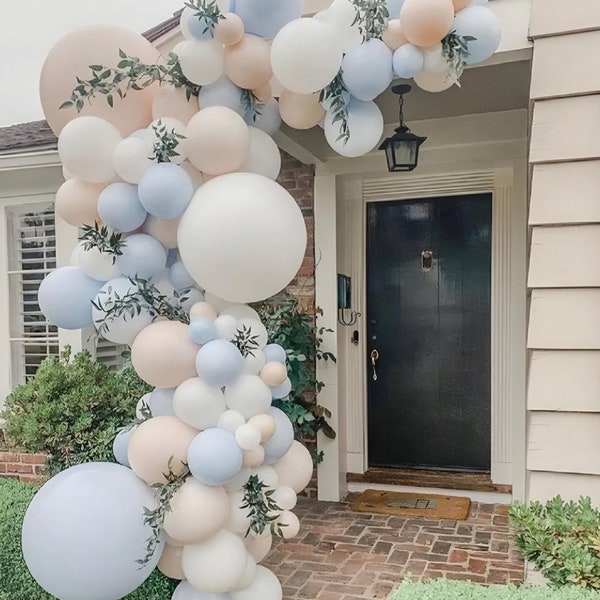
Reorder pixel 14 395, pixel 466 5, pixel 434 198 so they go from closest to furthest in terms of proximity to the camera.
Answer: pixel 466 5
pixel 14 395
pixel 434 198

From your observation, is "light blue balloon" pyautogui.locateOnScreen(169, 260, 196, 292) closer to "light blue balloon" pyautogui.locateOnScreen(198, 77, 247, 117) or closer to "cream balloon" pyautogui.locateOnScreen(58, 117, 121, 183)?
"cream balloon" pyautogui.locateOnScreen(58, 117, 121, 183)

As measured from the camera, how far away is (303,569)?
10.6 feet

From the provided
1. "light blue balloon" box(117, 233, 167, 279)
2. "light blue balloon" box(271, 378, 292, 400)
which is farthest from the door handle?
"light blue balloon" box(117, 233, 167, 279)

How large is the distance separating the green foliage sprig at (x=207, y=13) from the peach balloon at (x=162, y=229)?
66cm

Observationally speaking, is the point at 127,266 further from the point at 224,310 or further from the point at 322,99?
the point at 322,99

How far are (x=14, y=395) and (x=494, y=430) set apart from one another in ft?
10.6

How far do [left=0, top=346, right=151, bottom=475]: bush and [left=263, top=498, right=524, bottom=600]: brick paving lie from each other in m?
1.22

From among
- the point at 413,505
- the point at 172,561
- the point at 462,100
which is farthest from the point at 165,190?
the point at 413,505

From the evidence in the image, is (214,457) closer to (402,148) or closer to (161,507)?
(161,507)

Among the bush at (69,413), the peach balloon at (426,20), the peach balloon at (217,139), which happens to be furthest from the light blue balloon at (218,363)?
the bush at (69,413)

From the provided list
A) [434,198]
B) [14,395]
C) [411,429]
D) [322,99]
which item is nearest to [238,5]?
[322,99]

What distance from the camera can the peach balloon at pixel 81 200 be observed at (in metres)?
2.11

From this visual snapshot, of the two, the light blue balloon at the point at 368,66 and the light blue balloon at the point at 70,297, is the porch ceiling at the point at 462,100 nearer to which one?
the light blue balloon at the point at 368,66

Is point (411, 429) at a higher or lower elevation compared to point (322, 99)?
lower
